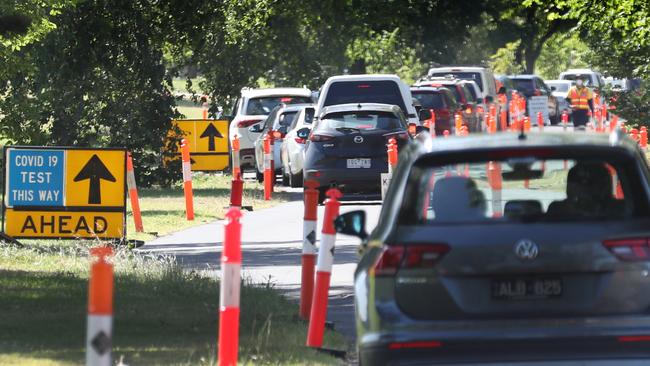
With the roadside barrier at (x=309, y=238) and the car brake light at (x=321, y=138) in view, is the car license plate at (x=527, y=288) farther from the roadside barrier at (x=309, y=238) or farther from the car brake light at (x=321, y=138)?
the car brake light at (x=321, y=138)

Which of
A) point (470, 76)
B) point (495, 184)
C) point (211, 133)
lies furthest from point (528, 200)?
point (470, 76)

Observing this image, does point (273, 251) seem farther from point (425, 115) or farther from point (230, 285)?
point (425, 115)

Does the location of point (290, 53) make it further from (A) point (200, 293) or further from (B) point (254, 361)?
(B) point (254, 361)

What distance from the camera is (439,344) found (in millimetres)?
7852

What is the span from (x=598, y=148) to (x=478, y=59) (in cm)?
8639

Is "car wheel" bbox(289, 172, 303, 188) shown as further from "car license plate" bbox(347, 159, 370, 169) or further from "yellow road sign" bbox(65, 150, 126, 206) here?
"yellow road sign" bbox(65, 150, 126, 206)

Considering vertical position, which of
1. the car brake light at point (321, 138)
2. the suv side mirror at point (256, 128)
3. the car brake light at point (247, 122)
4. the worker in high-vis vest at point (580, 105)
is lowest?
the car brake light at point (321, 138)

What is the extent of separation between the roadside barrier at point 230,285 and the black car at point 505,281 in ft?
3.18

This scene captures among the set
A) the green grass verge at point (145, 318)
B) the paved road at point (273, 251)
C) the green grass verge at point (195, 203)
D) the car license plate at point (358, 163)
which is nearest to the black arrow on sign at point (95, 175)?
the paved road at point (273, 251)

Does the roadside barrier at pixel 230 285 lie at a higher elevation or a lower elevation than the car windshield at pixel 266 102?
lower

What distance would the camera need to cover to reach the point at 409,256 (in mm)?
7930

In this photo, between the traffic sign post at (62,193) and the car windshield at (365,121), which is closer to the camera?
the traffic sign post at (62,193)

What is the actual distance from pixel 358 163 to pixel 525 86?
31.9 m

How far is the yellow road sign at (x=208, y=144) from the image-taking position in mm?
31172
